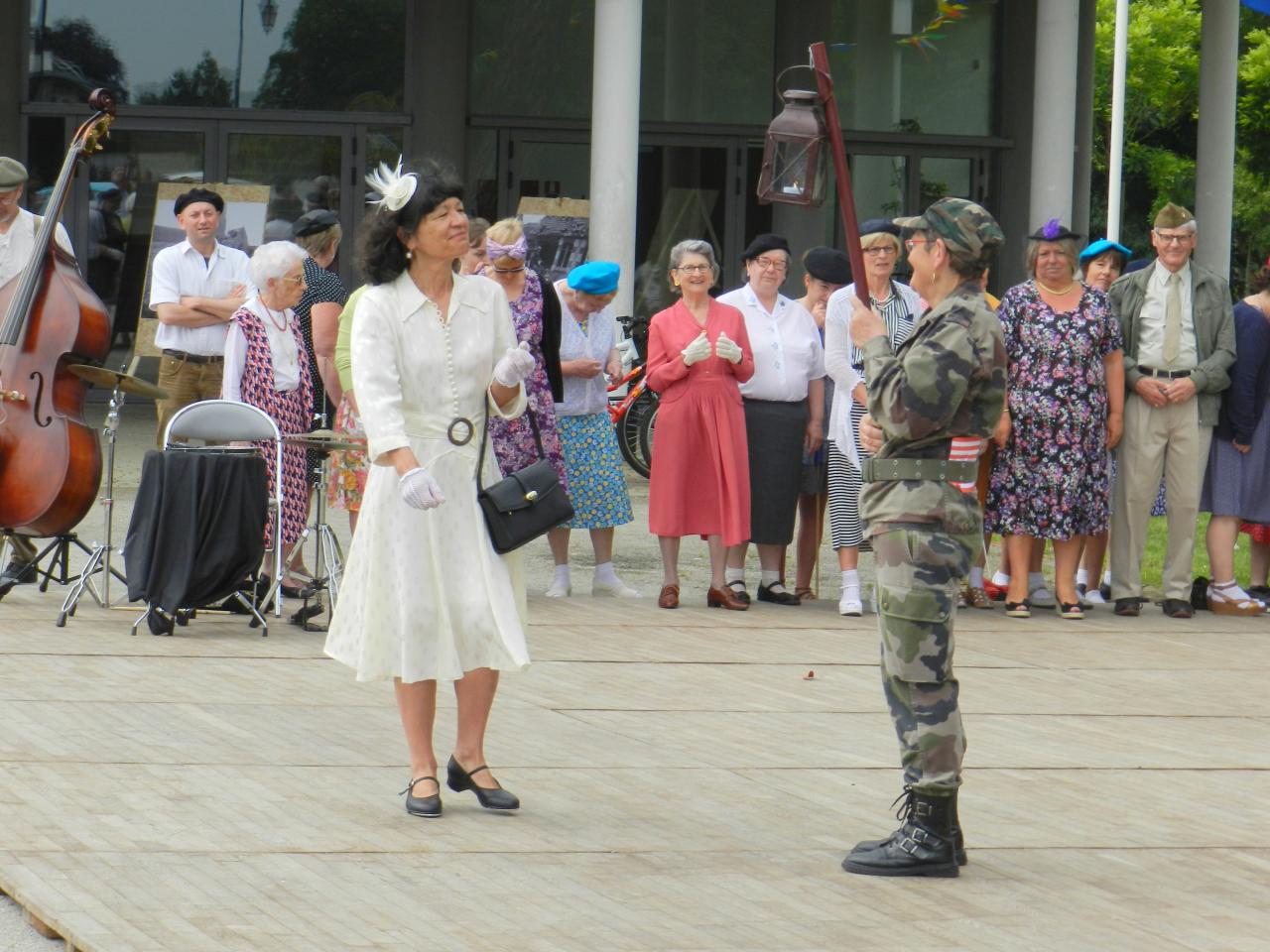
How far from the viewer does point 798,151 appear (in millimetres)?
5801

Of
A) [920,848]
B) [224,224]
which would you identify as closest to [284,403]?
[920,848]

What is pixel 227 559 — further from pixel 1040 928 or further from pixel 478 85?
pixel 478 85

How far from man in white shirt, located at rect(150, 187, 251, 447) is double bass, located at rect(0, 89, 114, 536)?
3.63 feet

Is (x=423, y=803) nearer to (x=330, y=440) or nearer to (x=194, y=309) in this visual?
(x=330, y=440)

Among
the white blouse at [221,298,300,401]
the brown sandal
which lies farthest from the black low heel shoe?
the brown sandal

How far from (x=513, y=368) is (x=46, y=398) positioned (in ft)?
13.2

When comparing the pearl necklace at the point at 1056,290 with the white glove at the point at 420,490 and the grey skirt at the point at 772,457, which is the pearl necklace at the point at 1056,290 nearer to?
the grey skirt at the point at 772,457

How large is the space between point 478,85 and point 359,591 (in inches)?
572

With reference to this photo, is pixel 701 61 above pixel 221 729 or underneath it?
above

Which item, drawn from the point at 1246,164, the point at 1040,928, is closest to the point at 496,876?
the point at 1040,928

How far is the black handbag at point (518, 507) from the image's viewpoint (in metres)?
5.95

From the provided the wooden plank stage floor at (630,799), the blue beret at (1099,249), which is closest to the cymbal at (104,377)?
the wooden plank stage floor at (630,799)

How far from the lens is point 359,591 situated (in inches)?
234

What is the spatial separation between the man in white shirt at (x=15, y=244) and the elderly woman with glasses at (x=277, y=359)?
105 centimetres
